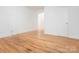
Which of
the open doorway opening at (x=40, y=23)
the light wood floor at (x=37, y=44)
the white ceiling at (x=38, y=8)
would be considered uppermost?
the white ceiling at (x=38, y=8)

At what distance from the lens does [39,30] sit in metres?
1.95

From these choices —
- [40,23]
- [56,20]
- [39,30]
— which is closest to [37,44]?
[39,30]

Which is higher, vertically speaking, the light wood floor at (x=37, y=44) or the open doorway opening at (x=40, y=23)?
the open doorway opening at (x=40, y=23)

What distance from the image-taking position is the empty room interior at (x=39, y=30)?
1925 mm

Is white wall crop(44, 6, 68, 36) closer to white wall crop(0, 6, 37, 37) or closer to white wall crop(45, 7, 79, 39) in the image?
white wall crop(45, 7, 79, 39)

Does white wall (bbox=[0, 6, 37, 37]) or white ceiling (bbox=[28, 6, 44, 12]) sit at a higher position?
white ceiling (bbox=[28, 6, 44, 12])

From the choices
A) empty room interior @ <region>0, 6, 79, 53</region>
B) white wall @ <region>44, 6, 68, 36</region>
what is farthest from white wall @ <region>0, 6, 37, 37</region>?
white wall @ <region>44, 6, 68, 36</region>

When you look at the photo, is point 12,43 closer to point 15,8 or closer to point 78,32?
point 15,8

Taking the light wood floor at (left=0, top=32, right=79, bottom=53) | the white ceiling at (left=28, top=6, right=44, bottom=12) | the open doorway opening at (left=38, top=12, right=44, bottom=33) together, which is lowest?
the light wood floor at (left=0, top=32, right=79, bottom=53)

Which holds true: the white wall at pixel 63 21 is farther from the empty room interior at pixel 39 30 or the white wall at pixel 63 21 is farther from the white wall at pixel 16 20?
the white wall at pixel 16 20

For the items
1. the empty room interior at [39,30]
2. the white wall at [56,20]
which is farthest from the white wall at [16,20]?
the white wall at [56,20]

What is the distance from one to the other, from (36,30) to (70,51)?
1.91 ft

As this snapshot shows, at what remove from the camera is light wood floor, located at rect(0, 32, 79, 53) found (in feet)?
6.34
